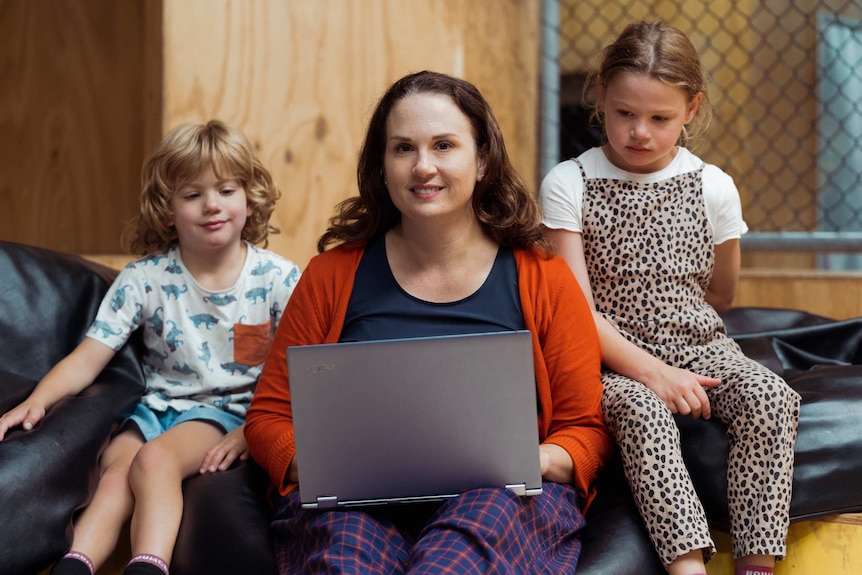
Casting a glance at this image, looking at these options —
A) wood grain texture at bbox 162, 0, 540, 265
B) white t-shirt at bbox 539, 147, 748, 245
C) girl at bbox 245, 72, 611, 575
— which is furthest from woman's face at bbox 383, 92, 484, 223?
wood grain texture at bbox 162, 0, 540, 265

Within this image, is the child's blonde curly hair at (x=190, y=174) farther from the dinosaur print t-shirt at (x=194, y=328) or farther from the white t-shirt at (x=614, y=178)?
the white t-shirt at (x=614, y=178)

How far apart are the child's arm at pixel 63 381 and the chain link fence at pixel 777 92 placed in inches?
111

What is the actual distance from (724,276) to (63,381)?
143 cm

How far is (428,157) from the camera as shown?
1.86 metres

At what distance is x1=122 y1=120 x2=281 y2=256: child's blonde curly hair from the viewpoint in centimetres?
223

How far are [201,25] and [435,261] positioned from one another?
1289mm

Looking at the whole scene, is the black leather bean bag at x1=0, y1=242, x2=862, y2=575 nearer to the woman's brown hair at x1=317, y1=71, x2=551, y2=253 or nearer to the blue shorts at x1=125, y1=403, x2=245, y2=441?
the blue shorts at x1=125, y1=403, x2=245, y2=441

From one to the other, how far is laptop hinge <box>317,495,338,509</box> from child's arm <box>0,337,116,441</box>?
26.0 inches

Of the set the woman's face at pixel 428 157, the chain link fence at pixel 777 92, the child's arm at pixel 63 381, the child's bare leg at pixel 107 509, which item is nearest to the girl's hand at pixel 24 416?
the child's arm at pixel 63 381

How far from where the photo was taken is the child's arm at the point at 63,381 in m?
1.99

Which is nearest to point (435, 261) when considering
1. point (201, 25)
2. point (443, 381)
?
point (443, 381)

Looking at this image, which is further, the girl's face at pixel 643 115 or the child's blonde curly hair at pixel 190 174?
the child's blonde curly hair at pixel 190 174

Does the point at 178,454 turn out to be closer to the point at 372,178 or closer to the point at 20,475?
the point at 20,475

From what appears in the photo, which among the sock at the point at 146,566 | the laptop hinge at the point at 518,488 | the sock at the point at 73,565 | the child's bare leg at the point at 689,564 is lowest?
the sock at the point at 73,565
